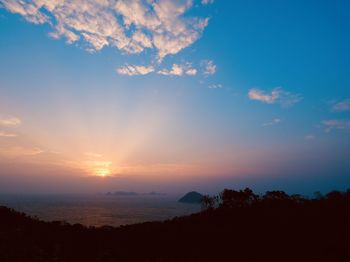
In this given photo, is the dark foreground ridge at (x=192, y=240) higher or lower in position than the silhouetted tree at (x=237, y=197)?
lower

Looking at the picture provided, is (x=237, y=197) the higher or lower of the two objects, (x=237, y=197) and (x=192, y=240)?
the higher

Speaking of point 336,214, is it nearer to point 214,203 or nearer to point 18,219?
point 18,219

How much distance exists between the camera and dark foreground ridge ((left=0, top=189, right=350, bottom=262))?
23.4 meters

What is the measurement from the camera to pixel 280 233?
2941cm

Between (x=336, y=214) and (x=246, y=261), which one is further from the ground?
(x=336, y=214)

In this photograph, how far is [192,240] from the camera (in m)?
30.0

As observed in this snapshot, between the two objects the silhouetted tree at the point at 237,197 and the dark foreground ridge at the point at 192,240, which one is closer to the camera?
the dark foreground ridge at the point at 192,240

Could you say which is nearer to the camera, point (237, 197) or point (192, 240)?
point (192, 240)

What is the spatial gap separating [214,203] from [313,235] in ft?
225

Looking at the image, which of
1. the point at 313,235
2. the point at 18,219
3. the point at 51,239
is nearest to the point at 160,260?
the point at 51,239

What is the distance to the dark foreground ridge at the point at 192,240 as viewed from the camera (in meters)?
23.4

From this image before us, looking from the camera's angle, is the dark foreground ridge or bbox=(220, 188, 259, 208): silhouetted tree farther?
bbox=(220, 188, 259, 208): silhouetted tree

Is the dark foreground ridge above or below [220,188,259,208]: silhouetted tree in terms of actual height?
below

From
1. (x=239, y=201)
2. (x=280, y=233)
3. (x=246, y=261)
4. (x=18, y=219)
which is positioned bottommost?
(x=246, y=261)
